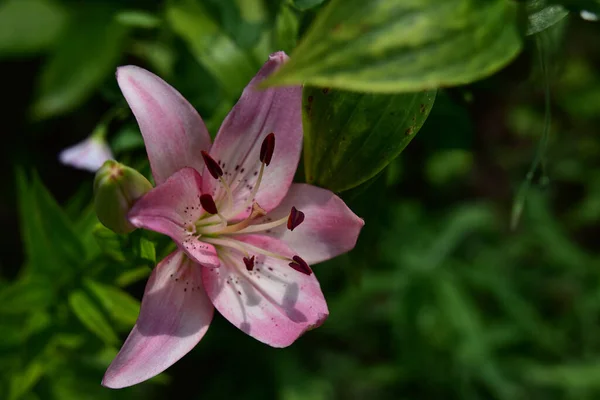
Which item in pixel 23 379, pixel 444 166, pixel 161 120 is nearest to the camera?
pixel 161 120

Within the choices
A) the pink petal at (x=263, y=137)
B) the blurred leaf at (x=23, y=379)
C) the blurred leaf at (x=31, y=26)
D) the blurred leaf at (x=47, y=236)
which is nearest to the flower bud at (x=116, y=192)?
the pink petal at (x=263, y=137)

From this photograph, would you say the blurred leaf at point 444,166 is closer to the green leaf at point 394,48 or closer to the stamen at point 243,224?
the stamen at point 243,224

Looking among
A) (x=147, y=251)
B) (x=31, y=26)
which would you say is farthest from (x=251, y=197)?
(x=31, y=26)

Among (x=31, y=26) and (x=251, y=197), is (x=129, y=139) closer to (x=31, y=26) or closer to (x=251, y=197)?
(x=251, y=197)

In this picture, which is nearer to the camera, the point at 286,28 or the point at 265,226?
the point at 265,226

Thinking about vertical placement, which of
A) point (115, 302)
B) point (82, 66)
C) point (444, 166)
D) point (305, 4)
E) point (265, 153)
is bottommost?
point (444, 166)

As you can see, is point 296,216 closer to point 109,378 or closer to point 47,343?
point 109,378
